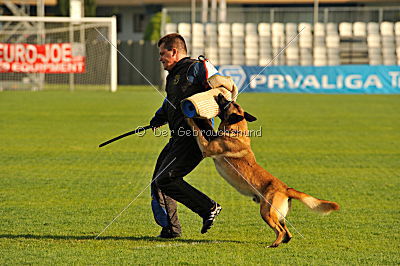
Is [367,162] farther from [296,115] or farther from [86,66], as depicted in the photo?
[86,66]

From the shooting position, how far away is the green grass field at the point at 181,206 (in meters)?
6.30

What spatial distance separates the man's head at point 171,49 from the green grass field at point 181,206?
64.1 inches

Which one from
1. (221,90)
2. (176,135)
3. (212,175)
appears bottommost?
(212,175)

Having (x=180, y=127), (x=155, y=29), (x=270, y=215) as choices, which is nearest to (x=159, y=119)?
(x=180, y=127)

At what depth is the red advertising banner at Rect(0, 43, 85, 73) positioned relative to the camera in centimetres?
3403

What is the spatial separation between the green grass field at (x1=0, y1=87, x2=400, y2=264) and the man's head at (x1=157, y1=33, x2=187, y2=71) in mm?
1629

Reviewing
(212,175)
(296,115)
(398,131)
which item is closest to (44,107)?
(296,115)

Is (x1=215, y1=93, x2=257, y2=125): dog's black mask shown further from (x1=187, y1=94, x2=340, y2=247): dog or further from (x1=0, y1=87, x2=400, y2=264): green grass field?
(x1=0, y1=87, x2=400, y2=264): green grass field

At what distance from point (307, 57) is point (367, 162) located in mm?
23634

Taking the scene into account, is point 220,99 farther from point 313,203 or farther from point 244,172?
point 313,203

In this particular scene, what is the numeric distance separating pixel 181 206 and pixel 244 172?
2648 mm

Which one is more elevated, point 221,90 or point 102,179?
point 221,90

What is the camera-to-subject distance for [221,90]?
20.6ft

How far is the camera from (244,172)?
6242 millimetres
